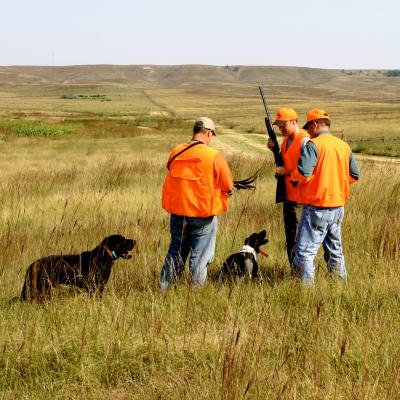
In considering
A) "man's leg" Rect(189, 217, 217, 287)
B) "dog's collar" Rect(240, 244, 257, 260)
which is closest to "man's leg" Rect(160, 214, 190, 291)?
"man's leg" Rect(189, 217, 217, 287)

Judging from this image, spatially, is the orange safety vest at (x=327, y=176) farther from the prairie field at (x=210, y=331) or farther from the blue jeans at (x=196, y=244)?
the blue jeans at (x=196, y=244)

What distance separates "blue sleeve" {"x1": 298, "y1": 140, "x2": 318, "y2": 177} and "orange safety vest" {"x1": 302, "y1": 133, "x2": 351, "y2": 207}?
9 centimetres

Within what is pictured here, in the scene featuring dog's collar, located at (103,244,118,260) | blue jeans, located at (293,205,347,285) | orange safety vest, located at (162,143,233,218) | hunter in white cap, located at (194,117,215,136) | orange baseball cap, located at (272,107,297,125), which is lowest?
dog's collar, located at (103,244,118,260)

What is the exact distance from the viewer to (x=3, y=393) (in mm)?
2734

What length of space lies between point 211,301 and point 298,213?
86.2 inches

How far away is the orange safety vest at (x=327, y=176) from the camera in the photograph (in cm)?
471

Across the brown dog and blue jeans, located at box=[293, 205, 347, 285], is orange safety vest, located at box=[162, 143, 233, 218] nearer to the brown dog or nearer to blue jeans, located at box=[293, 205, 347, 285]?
the brown dog

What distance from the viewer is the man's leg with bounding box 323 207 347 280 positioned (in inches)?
190

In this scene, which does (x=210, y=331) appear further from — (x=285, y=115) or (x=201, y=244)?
(x=285, y=115)

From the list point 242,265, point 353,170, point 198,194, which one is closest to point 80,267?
point 198,194

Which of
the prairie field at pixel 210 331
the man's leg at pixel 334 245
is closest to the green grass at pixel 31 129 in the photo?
the prairie field at pixel 210 331

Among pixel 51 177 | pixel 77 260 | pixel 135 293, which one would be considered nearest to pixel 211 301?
pixel 135 293

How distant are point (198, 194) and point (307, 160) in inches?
43.2

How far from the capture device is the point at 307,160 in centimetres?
462
